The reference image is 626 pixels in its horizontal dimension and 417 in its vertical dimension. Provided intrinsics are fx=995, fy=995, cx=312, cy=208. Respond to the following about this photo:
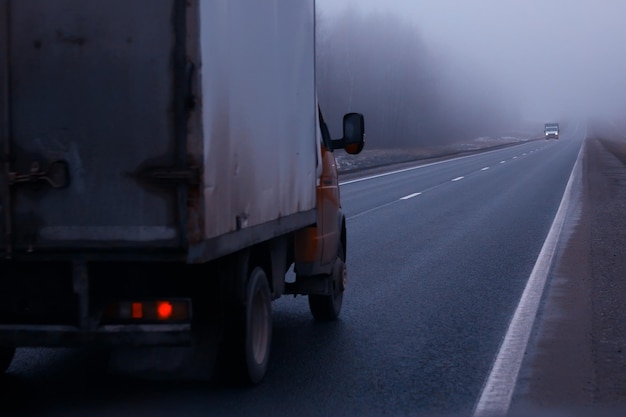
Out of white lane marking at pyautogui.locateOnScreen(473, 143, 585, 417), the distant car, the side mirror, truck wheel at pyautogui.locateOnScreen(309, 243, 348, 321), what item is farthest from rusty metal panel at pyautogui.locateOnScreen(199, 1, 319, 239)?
the distant car

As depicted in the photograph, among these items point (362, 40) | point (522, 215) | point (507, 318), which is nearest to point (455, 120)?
point (362, 40)

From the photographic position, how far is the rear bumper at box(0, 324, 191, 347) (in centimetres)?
555

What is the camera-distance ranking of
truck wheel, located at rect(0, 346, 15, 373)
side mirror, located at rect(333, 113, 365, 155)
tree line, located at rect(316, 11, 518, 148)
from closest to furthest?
truck wheel, located at rect(0, 346, 15, 373), side mirror, located at rect(333, 113, 365, 155), tree line, located at rect(316, 11, 518, 148)

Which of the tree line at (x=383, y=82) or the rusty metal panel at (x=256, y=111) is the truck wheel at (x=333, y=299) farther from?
the tree line at (x=383, y=82)

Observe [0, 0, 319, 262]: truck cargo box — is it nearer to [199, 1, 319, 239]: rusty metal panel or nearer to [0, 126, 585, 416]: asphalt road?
[199, 1, 319, 239]: rusty metal panel

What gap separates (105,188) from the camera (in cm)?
538

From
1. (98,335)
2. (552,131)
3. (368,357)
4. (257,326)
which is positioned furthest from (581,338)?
(552,131)

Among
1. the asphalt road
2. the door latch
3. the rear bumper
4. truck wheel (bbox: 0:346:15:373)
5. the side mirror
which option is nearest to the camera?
the door latch

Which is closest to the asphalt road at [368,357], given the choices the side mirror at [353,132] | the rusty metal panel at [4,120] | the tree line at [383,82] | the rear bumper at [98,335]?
the rear bumper at [98,335]

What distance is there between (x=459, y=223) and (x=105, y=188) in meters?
14.4

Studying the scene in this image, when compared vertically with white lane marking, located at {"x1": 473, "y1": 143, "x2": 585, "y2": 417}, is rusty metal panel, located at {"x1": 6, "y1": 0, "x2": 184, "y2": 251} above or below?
above

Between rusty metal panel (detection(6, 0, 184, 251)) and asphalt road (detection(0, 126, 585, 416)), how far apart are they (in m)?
0.97

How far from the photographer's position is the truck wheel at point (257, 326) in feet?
21.2

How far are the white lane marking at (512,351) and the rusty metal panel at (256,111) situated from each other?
187 cm
